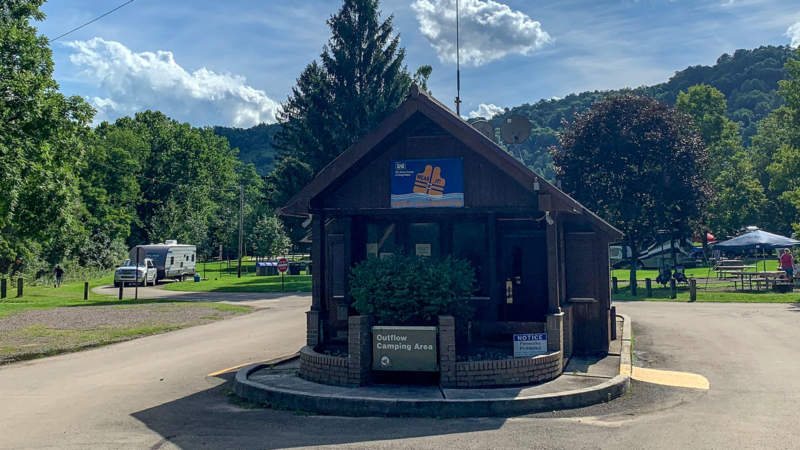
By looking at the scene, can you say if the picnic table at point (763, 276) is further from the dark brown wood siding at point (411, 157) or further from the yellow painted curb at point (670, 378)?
the dark brown wood siding at point (411, 157)

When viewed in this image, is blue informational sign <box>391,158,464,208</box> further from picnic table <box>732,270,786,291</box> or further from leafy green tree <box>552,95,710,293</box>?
leafy green tree <box>552,95,710,293</box>

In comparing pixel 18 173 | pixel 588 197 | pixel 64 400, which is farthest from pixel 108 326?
pixel 588 197

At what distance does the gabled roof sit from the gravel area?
8.88m

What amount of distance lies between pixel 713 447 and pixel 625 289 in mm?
24729

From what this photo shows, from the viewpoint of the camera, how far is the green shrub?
1001 cm

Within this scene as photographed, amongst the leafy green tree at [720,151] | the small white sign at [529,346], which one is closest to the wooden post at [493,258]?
the small white sign at [529,346]

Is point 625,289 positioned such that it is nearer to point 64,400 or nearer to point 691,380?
point 691,380

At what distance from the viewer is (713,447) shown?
7043 mm

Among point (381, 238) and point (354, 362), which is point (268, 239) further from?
point (354, 362)

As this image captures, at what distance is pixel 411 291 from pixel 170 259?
39.9 meters

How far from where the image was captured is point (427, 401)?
8789 millimetres

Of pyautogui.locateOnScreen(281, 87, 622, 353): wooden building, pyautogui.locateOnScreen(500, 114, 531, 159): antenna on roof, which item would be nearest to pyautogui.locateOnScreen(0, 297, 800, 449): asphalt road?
pyautogui.locateOnScreen(281, 87, 622, 353): wooden building

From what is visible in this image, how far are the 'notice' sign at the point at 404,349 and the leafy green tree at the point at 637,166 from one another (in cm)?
2270

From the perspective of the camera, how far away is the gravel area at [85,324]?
53.2 feet
